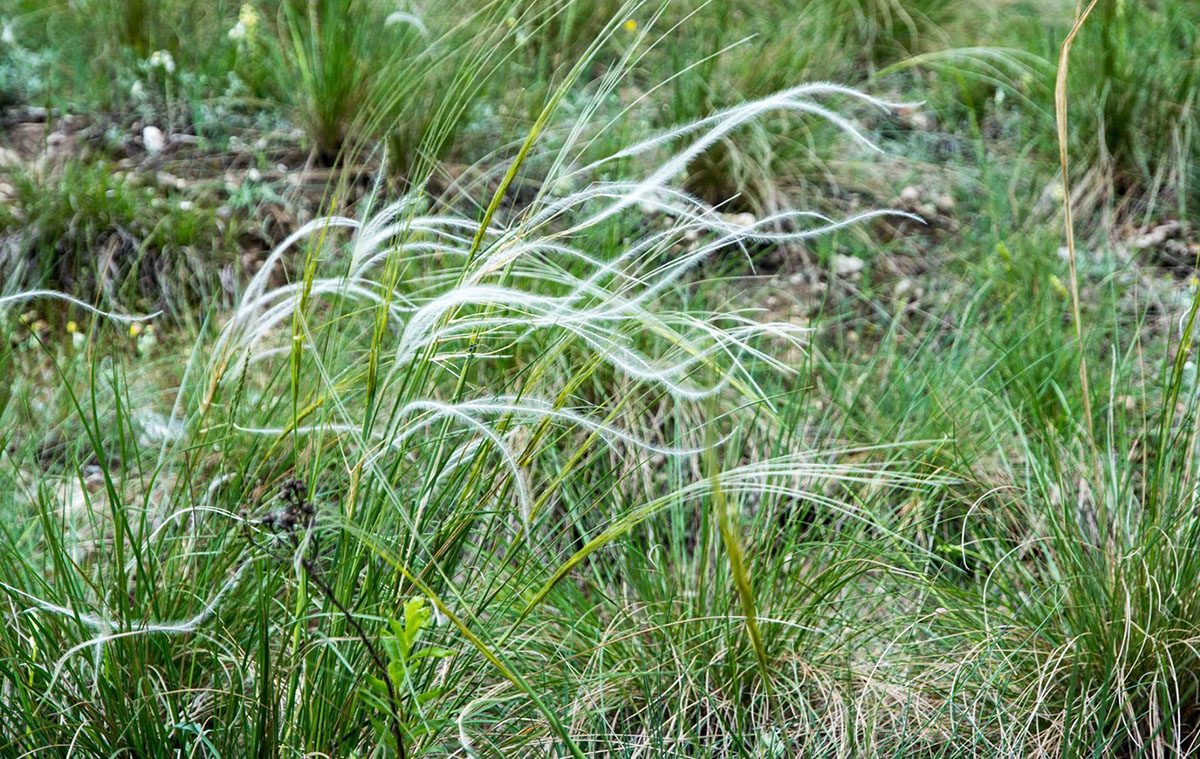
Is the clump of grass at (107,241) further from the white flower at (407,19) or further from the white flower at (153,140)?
the white flower at (407,19)

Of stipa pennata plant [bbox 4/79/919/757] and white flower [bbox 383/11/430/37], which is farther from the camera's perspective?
white flower [bbox 383/11/430/37]

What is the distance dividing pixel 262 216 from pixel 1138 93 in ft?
9.46

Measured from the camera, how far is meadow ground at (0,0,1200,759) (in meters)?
1.58

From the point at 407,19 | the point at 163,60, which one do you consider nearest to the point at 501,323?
the point at 407,19

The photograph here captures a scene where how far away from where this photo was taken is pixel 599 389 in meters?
2.49

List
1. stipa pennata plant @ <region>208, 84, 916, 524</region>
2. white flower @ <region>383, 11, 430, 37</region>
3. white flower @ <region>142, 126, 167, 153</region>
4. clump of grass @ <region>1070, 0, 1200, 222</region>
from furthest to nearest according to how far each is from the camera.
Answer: white flower @ <region>142, 126, 167, 153</region>
clump of grass @ <region>1070, 0, 1200, 222</region>
white flower @ <region>383, 11, 430, 37</region>
stipa pennata plant @ <region>208, 84, 916, 524</region>

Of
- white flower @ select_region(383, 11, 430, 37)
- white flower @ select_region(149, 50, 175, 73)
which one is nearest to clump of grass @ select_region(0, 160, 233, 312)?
white flower @ select_region(149, 50, 175, 73)

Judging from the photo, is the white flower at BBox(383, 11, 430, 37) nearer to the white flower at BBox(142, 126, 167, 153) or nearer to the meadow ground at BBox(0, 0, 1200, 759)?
the meadow ground at BBox(0, 0, 1200, 759)

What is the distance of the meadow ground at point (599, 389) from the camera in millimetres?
1581

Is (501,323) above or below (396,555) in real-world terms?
above

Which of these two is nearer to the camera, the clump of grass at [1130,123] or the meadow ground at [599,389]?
the meadow ground at [599,389]

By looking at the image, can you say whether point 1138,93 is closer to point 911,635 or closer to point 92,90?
point 911,635

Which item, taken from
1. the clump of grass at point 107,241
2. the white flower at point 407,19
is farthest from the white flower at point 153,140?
the white flower at point 407,19

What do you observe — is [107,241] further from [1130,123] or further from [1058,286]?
[1130,123]
